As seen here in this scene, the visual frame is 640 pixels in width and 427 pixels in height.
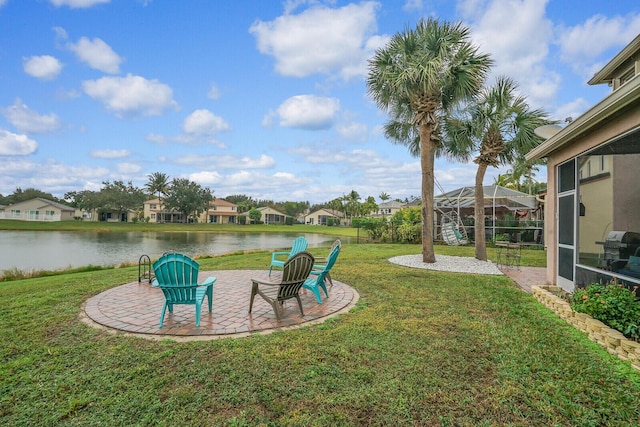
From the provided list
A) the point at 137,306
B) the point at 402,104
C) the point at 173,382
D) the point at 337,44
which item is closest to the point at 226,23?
the point at 337,44

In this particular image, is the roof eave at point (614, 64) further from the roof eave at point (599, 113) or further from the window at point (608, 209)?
the window at point (608, 209)

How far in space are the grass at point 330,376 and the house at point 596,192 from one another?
3.66ft

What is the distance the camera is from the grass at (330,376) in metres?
2.03

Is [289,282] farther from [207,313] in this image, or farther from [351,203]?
[351,203]

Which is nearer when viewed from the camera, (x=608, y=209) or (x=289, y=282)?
(x=289, y=282)

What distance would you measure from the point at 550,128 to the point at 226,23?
35.0 ft

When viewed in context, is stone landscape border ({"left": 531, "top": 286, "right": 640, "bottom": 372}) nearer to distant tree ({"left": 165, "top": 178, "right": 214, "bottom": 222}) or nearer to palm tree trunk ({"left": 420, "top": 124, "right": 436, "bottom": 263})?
palm tree trunk ({"left": 420, "top": 124, "right": 436, "bottom": 263})

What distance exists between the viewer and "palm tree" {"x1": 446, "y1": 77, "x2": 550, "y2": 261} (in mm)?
9328

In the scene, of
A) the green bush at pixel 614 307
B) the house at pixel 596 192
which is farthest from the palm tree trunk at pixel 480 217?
the green bush at pixel 614 307

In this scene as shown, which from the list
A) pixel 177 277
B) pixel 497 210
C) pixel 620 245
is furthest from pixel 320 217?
pixel 177 277

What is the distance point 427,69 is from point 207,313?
8.43 metres

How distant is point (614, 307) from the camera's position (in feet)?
10.7

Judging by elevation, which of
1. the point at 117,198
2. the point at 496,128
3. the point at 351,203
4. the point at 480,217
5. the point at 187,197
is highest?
the point at 351,203

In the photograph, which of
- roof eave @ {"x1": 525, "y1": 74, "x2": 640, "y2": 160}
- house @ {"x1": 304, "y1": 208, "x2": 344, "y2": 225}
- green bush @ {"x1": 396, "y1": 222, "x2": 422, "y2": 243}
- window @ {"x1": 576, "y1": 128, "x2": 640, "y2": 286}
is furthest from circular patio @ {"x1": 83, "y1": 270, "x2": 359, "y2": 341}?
house @ {"x1": 304, "y1": 208, "x2": 344, "y2": 225}
